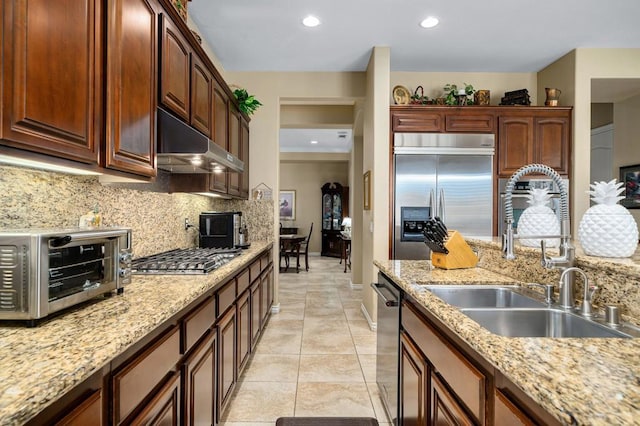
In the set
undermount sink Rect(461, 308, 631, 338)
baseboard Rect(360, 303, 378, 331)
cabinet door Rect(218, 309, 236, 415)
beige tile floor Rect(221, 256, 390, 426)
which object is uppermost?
undermount sink Rect(461, 308, 631, 338)

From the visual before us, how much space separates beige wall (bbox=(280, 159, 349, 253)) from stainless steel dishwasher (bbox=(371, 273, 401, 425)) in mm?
8020

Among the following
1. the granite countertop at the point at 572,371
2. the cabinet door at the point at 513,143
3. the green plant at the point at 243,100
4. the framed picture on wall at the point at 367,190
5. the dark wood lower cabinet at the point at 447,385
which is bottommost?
the dark wood lower cabinet at the point at 447,385

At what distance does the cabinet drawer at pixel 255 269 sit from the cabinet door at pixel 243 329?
18 centimetres

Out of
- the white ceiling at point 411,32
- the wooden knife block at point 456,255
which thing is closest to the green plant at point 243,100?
the white ceiling at point 411,32

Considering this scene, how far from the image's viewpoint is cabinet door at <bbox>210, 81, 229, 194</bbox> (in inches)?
115

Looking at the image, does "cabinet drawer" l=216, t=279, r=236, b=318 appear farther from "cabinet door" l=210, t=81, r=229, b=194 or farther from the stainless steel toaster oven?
"cabinet door" l=210, t=81, r=229, b=194

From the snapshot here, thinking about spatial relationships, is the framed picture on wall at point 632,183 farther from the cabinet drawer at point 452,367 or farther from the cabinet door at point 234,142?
the cabinet door at point 234,142

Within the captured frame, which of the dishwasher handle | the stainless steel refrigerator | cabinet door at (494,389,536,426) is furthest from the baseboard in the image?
cabinet door at (494,389,536,426)

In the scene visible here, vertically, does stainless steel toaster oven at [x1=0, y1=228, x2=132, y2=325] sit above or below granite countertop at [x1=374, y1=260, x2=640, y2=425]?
above

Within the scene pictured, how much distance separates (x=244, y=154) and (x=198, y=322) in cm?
276

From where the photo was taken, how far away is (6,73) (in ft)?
2.98

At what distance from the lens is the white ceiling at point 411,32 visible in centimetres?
301

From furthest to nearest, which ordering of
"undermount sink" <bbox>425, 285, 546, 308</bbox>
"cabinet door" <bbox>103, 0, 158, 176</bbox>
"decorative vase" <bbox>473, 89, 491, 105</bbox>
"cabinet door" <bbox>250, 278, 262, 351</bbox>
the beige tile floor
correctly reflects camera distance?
"decorative vase" <bbox>473, 89, 491, 105</bbox>
"cabinet door" <bbox>250, 278, 262, 351</bbox>
the beige tile floor
"undermount sink" <bbox>425, 285, 546, 308</bbox>
"cabinet door" <bbox>103, 0, 158, 176</bbox>

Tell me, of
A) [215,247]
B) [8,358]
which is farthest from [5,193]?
[215,247]
